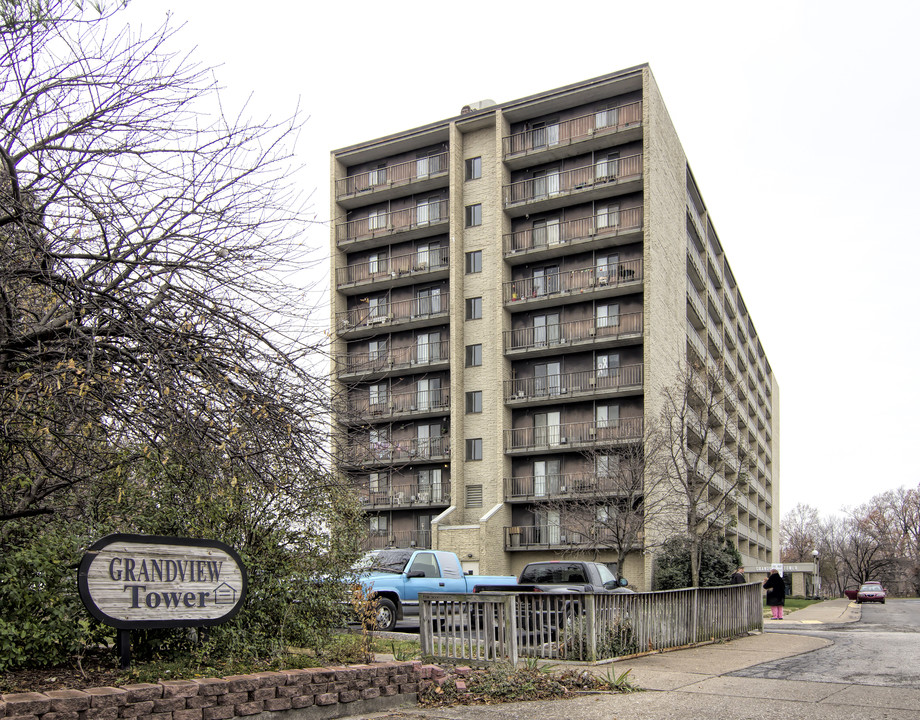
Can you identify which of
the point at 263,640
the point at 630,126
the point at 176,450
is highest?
the point at 630,126

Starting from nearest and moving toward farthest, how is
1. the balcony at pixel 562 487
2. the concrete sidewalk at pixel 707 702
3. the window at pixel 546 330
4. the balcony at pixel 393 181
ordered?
the concrete sidewalk at pixel 707 702
the balcony at pixel 562 487
the window at pixel 546 330
the balcony at pixel 393 181

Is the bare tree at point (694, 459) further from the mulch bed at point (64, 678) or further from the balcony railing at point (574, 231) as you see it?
the mulch bed at point (64, 678)

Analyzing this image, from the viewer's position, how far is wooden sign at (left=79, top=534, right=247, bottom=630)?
795cm

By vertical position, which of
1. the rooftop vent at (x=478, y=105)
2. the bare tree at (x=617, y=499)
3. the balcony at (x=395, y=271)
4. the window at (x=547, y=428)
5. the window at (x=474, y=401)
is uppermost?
the rooftop vent at (x=478, y=105)

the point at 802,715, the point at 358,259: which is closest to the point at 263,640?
the point at 802,715

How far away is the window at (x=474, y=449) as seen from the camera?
41.3m

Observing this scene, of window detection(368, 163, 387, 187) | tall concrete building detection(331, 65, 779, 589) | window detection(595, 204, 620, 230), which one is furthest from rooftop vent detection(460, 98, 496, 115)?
window detection(595, 204, 620, 230)

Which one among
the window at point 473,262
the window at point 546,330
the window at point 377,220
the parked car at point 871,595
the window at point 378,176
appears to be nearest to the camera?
the window at point 546,330

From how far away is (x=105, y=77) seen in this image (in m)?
8.66

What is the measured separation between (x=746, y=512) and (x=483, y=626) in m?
55.8

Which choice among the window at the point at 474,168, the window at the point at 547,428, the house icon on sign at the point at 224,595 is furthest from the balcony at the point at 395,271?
the house icon on sign at the point at 224,595

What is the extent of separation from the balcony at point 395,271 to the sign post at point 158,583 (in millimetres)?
33723

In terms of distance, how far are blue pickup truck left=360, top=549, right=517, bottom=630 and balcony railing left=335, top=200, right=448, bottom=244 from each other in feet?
81.2

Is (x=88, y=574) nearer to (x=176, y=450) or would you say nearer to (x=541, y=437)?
(x=176, y=450)
